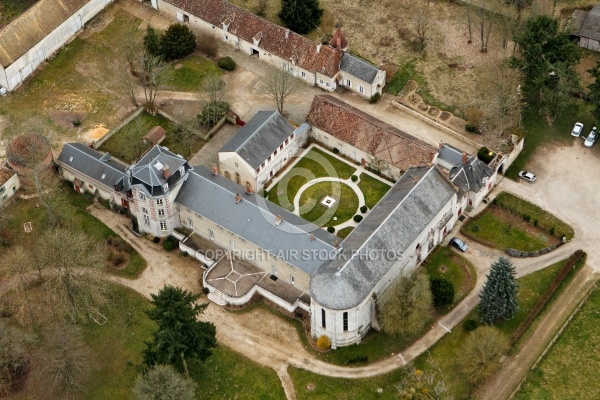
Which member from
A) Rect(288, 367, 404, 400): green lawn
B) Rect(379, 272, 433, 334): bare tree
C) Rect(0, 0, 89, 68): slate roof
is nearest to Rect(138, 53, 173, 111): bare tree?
Rect(0, 0, 89, 68): slate roof

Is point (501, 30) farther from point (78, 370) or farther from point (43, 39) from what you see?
point (78, 370)

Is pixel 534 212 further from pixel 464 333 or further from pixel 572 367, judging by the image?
pixel 572 367

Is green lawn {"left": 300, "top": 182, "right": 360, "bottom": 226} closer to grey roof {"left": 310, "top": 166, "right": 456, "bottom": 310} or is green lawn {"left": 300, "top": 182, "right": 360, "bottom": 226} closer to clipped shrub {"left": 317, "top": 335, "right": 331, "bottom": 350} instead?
grey roof {"left": 310, "top": 166, "right": 456, "bottom": 310}

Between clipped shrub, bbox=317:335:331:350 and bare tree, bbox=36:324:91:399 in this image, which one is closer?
bare tree, bbox=36:324:91:399

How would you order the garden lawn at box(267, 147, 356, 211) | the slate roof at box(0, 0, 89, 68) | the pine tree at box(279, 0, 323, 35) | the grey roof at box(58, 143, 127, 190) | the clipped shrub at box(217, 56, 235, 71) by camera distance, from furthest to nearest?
the pine tree at box(279, 0, 323, 35), the clipped shrub at box(217, 56, 235, 71), the slate roof at box(0, 0, 89, 68), the garden lawn at box(267, 147, 356, 211), the grey roof at box(58, 143, 127, 190)

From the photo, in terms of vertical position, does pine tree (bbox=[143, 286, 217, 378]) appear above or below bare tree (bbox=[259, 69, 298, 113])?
A: below

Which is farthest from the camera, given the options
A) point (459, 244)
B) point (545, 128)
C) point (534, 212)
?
point (545, 128)

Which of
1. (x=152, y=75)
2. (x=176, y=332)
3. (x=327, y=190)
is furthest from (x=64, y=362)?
(x=152, y=75)
